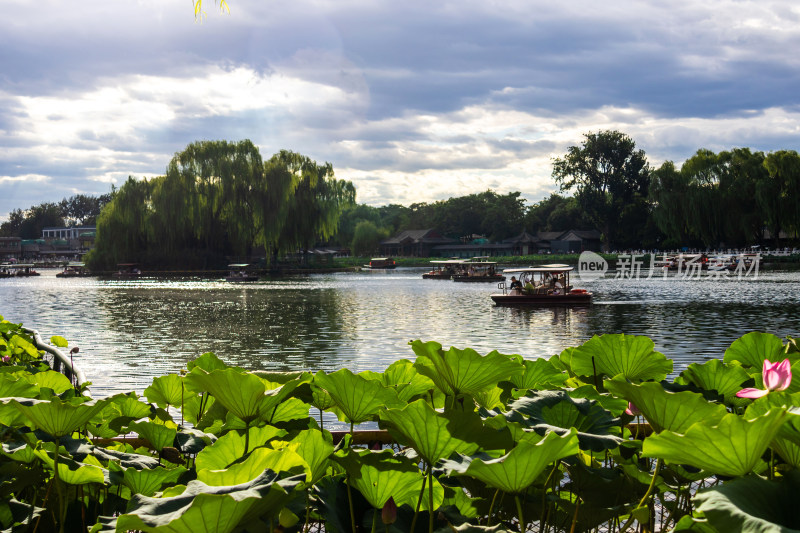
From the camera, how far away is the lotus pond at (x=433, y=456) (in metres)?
1.04

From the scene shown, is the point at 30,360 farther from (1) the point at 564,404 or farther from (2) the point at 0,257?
(2) the point at 0,257

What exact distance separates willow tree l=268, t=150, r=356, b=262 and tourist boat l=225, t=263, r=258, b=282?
310 cm

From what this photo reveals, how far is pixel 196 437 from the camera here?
1.83 metres

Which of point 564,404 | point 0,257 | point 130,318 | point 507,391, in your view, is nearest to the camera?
point 564,404

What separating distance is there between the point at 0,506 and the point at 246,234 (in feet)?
161

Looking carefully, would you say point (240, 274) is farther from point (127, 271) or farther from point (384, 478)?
point (384, 478)

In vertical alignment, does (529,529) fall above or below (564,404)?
below

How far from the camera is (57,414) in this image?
4.94 feet

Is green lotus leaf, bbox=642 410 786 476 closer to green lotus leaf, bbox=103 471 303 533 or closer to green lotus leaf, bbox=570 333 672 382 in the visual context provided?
green lotus leaf, bbox=103 471 303 533

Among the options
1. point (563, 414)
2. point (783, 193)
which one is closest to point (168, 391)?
point (563, 414)

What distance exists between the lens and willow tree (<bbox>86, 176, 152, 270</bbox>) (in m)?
49.4

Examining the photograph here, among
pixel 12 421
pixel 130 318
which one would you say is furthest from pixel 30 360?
pixel 130 318

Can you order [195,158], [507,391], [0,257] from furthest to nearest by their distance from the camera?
1. [0,257]
2. [195,158]
3. [507,391]

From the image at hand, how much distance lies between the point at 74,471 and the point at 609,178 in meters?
78.8
